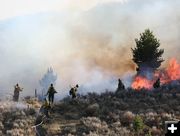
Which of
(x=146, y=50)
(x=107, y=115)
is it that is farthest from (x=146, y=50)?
(x=107, y=115)

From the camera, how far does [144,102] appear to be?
162 feet

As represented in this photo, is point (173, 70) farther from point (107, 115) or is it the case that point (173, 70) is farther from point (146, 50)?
point (107, 115)

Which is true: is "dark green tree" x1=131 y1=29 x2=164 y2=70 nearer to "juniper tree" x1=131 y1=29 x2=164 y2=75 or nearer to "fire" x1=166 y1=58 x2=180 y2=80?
"juniper tree" x1=131 y1=29 x2=164 y2=75

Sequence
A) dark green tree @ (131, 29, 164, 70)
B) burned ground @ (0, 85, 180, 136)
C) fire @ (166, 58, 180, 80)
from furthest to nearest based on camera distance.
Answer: fire @ (166, 58, 180, 80) → dark green tree @ (131, 29, 164, 70) → burned ground @ (0, 85, 180, 136)

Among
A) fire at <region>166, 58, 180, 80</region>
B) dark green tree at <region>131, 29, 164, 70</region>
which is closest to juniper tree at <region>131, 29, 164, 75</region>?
dark green tree at <region>131, 29, 164, 70</region>

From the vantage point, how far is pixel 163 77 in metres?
80.4

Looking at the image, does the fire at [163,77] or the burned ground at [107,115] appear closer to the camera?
the burned ground at [107,115]

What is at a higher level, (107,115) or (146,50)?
(146,50)

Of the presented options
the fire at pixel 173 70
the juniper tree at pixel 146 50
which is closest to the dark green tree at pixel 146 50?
the juniper tree at pixel 146 50

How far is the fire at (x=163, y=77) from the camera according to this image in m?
74.7

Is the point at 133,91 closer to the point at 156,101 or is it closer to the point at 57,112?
the point at 156,101

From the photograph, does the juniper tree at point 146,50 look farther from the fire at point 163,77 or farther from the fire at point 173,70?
the fire at point 173,70

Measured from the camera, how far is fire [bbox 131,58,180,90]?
74.7 m

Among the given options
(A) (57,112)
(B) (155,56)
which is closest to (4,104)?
(A) (57,112)
